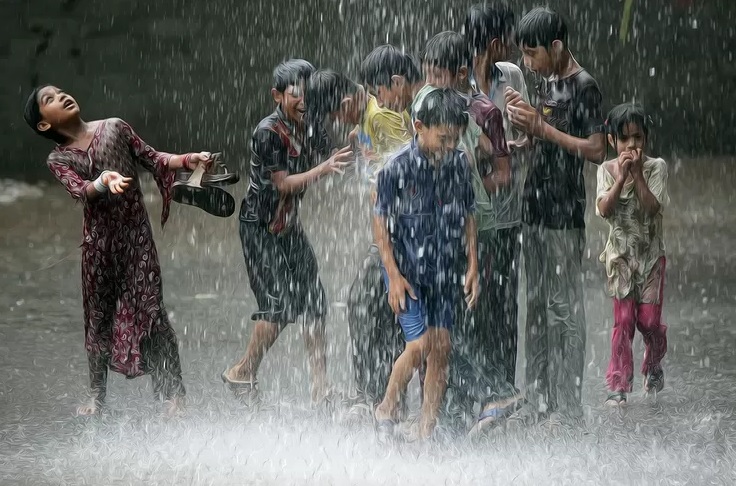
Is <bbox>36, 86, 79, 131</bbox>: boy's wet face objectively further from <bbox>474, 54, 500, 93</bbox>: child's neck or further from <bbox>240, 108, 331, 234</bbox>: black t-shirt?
<bbox>474, 54, 500, 93</bbox>: child's neck

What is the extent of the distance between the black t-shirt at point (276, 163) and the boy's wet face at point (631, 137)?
1244 mm

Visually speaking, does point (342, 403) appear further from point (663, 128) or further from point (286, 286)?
point (663, 128)

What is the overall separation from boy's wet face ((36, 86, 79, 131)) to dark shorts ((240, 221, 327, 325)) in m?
0.84

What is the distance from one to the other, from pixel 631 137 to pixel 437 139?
1075mm

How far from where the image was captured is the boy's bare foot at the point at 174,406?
194 inches

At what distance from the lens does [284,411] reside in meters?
5.00

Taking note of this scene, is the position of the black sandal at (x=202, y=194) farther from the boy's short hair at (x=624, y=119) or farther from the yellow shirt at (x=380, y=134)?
the boy's short hair at (x=624, y=119)

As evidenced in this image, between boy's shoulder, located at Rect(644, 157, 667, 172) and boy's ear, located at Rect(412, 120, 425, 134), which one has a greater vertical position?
boy's ear, located at Rect(412, 120, 425, 134)

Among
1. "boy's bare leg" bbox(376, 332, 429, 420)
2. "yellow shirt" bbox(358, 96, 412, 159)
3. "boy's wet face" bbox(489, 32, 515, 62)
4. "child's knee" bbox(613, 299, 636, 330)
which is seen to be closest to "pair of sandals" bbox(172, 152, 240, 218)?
"yellow shirt" bbox(358, 96, 412, 159)

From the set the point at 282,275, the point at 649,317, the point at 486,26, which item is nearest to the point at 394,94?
the point at 486,26

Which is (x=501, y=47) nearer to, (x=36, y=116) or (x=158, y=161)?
(x=158, y=161)

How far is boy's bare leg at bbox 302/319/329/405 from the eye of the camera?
507 centimetres

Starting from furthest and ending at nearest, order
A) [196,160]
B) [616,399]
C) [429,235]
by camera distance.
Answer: [616,399]
[196,160]
[429,235]

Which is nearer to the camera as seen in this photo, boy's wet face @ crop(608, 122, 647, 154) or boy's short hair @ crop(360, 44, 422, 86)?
boy's short hair @ crop(360, 44, 422, 86)
